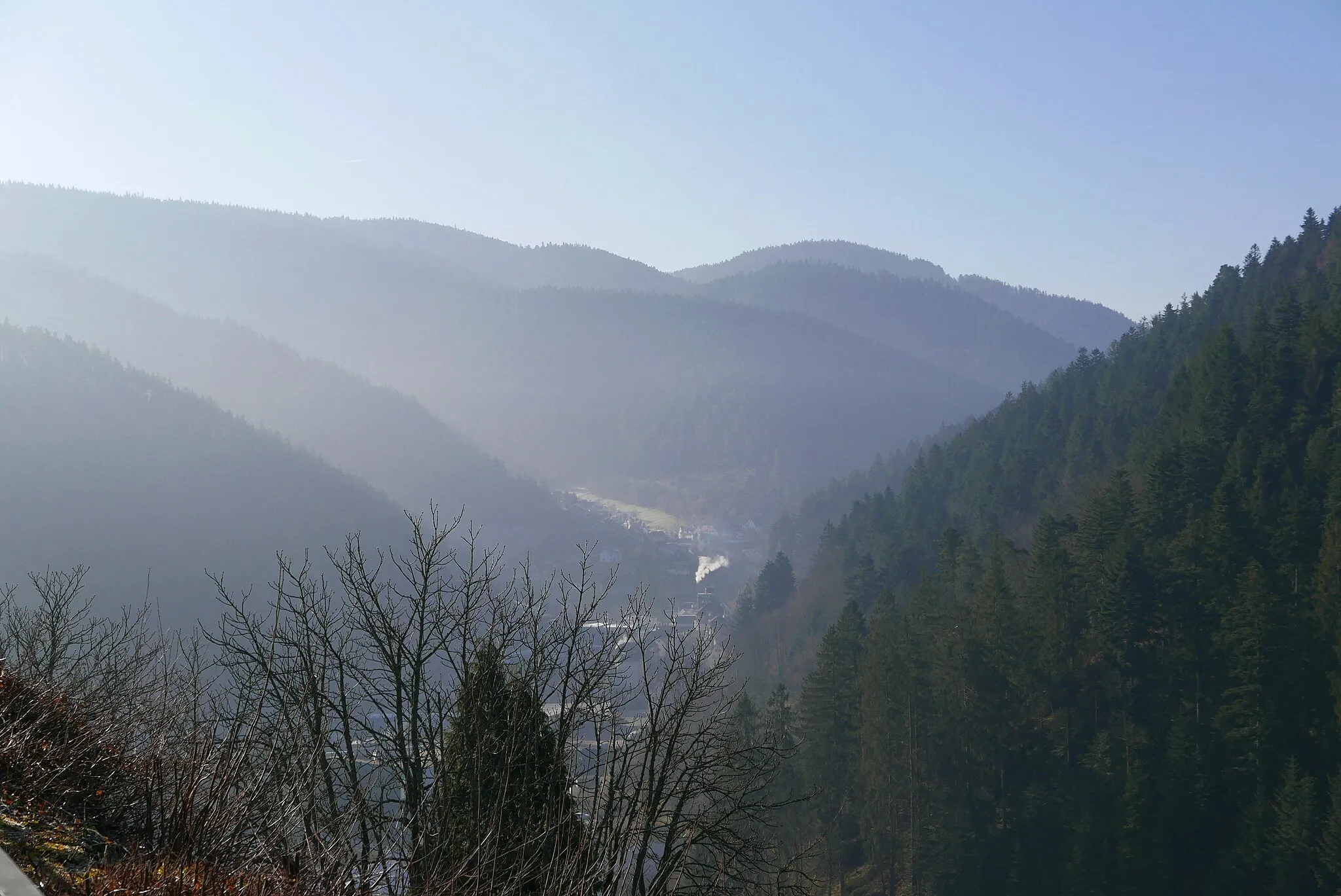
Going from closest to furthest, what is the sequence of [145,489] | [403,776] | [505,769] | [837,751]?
1. [505,769]
2. [403,776]
3. [837,751]
4. [145,489]

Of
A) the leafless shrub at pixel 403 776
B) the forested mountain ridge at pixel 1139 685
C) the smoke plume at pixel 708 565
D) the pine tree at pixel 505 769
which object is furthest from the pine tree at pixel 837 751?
the smoke plume at pixel 708 565

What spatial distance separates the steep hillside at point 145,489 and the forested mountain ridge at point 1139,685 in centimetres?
6001

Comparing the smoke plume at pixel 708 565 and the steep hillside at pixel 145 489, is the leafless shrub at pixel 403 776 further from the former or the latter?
the smoke plume at pixel 708 565

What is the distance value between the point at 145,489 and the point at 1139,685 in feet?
324

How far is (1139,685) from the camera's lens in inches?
1570

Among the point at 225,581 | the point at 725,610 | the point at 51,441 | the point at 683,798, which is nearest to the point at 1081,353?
the point at 725,610

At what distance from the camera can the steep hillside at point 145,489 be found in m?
85.9

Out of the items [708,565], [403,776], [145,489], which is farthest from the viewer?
[708,565]

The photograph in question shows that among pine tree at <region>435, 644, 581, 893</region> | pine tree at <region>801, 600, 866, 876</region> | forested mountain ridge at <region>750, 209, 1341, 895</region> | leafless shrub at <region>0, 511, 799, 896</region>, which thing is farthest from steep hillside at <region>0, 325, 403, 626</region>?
pine tree at <region>435, 644, 581, 893</region>

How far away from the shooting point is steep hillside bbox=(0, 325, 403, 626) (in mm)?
85875

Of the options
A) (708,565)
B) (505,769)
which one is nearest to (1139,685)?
(505,769)

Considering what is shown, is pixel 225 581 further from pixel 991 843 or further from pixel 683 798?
pixel 683 798

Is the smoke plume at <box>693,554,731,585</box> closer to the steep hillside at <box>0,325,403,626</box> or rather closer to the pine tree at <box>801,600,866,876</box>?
the steep hillside at <box>0,325,403,626</box>

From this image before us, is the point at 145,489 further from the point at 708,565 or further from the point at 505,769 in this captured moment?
the point at 505,769
